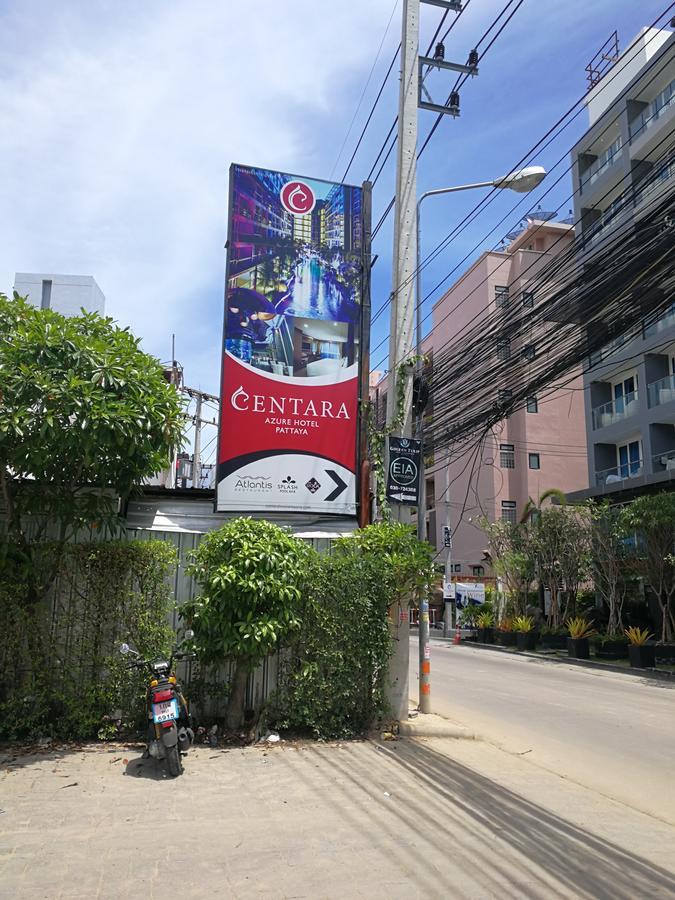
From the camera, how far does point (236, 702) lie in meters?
7.80

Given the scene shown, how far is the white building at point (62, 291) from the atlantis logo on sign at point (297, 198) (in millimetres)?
10699

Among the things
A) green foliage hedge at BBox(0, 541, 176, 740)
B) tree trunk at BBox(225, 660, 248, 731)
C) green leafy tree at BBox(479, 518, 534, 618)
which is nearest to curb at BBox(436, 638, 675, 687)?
green leafy tree at BBox(479, 518, 534, 618)

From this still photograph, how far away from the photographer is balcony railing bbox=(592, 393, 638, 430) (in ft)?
97.6

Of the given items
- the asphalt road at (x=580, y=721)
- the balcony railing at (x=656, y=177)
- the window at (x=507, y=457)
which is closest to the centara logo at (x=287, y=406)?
the asphalt road at (x=580, y=721)

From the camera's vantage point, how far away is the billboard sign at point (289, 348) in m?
8.91

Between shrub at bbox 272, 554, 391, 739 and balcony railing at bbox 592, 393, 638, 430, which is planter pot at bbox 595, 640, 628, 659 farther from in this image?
shrub at bbox 272, 554, 391, 739

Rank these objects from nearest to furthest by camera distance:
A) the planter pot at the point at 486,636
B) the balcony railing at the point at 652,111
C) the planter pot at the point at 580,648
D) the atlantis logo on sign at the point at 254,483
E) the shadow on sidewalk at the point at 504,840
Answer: the shadow on sidewalk at the point at 504,840
the atlantis logo on sign at the point at 254,483
the planter pot at the point at 580,648
the balcony railing at the point at 652,111
the planter pot at the point at 486,636

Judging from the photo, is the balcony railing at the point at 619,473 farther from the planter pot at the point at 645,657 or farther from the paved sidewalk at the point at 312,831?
the paved sidewalk at the point at 312,831

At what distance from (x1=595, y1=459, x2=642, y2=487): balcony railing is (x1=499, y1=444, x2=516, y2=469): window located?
40.4 feet

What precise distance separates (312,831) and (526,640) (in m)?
23.4

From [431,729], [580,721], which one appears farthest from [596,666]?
[431,729]

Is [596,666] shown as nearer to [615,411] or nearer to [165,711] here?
[615,411]

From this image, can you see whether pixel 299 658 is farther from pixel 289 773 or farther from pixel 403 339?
pixel 403 339

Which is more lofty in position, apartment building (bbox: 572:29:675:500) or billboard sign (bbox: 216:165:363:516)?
apartment building (bbox: 572:29:675:500)
